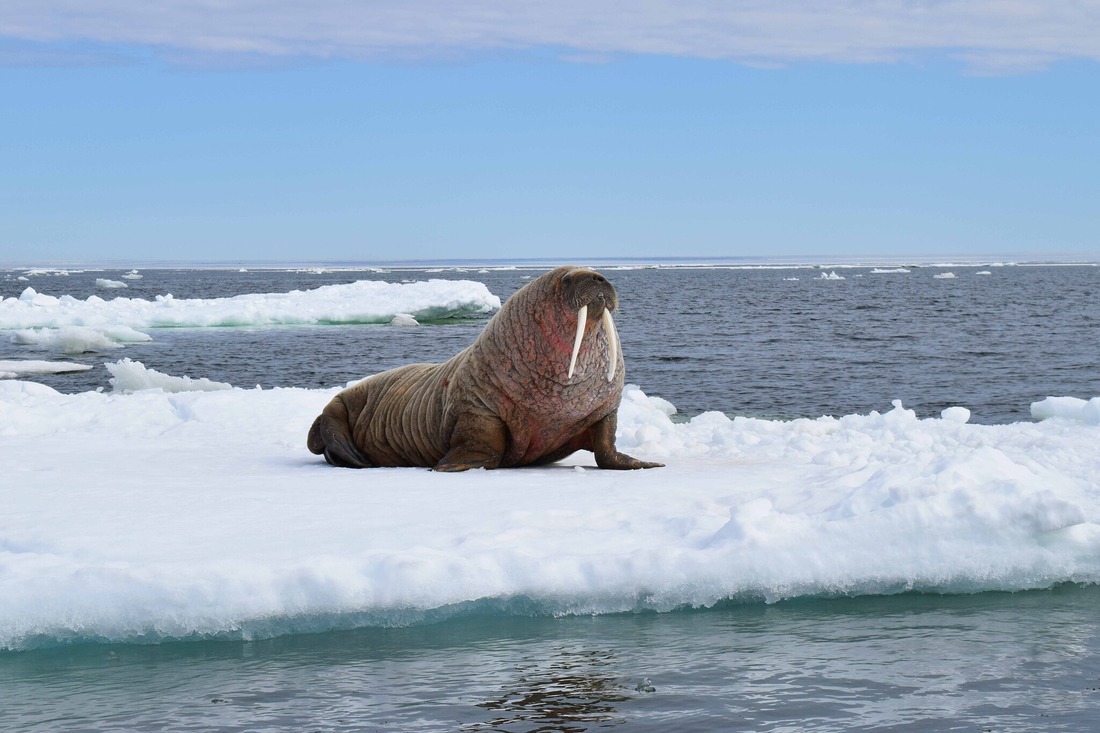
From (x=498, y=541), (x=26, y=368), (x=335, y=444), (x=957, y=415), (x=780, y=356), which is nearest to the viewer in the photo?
(x=498, y=541)

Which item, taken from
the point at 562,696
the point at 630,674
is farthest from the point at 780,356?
the point at 562,696

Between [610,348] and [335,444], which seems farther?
[335,444]

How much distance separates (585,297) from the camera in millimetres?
6578

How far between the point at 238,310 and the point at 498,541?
27714mm

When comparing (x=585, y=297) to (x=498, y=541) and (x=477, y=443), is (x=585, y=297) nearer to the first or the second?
(x=477, y=443)

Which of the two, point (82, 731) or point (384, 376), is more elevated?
point (384, 376)

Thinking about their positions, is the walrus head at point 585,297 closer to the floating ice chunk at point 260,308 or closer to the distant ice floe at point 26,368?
the distant ice floe at point 26,368

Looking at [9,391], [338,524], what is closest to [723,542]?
[338,524]

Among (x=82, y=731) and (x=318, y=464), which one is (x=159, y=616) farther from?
(x=318, y=464)

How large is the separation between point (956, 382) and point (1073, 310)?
2606 centimetres

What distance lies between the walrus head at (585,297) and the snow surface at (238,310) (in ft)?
66.4

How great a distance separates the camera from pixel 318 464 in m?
7.58

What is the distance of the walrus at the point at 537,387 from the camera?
22.4 ft

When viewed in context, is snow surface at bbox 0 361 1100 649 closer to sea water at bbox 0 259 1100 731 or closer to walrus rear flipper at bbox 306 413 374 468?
sea water at bbox 0 259 1100 731
